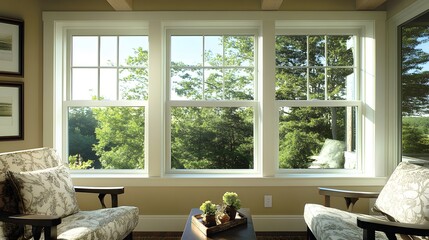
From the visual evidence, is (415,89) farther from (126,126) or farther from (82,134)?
(82,134)

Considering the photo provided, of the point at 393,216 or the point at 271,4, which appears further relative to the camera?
the point at 271,4

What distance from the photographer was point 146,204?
3.23 metres

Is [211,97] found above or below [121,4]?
below

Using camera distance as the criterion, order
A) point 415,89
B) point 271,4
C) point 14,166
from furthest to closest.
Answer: point 271,4 < point 415,89 < point 14,166

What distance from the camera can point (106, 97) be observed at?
11.1 ft


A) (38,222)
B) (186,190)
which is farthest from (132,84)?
(38,222)

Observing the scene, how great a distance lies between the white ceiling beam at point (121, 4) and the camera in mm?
2984

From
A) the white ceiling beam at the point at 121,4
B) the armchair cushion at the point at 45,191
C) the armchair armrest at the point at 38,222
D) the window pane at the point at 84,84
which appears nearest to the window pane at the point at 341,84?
the white ceiling beam at the point at 121,4

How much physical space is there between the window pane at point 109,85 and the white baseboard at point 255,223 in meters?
1.30

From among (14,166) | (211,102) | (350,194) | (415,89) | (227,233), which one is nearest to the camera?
(227,233)

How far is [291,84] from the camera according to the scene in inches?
133

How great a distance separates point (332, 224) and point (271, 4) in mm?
2064

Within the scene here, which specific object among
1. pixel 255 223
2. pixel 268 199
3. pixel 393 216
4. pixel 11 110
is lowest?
pixel 255 223

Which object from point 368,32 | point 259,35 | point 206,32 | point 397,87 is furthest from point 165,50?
point 397,87
